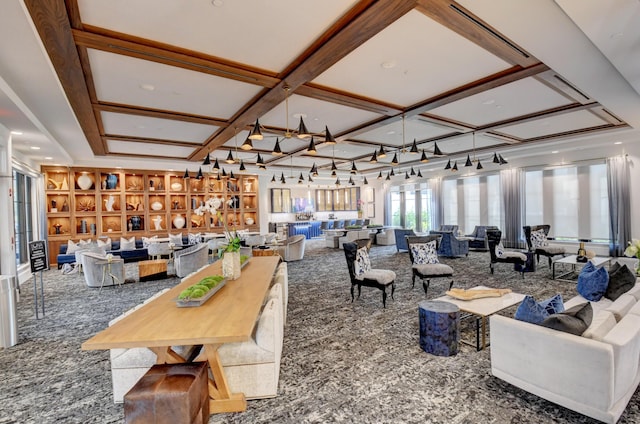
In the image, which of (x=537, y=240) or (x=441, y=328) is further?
(x=537, y=240)

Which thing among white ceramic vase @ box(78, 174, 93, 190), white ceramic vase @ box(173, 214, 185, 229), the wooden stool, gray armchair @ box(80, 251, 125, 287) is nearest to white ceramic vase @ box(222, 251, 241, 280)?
the wooden stool

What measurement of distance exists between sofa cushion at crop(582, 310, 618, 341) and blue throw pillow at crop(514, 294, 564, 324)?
0.25m

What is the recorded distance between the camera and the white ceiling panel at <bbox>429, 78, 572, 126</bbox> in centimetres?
461

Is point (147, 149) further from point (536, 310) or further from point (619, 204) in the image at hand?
point (619, 204)

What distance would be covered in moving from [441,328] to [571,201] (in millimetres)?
8790

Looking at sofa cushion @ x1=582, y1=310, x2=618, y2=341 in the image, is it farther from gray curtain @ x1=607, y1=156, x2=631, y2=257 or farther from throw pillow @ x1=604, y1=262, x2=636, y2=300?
gray curtain @ x1=607, y1=156, x2=631, y2=257

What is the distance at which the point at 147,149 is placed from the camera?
8156mm

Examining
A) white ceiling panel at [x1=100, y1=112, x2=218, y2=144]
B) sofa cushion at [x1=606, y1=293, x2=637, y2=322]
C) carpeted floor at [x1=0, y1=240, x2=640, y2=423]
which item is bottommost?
carpeted floor at [x1=0, y1=240, x2=640, y2=423]

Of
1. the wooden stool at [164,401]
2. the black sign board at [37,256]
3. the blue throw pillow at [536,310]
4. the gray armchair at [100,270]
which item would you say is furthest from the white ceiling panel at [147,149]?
the blue throw pillow at [536,310]

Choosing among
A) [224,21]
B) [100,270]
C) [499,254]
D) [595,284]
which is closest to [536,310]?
[595,284]

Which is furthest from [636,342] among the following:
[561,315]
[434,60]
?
[434,60]

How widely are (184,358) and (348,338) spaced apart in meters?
1.90

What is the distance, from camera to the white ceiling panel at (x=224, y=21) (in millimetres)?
2473

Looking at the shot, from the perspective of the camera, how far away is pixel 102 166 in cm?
989
